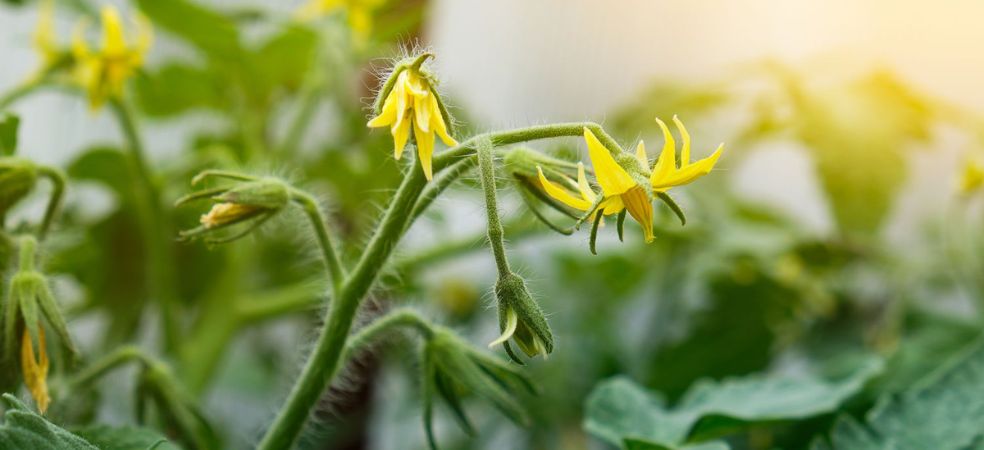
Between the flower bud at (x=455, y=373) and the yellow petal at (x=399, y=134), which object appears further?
the flower bud at (x=455, y=373)

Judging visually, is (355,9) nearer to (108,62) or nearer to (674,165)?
(108,62)

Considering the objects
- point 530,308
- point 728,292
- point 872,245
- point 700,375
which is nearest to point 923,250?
point 872,245

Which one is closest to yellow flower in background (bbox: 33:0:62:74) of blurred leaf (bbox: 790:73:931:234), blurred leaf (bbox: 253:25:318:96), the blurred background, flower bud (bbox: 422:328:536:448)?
the blurred background

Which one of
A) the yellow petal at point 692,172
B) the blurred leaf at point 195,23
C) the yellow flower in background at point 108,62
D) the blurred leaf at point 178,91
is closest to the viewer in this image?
the yellow petal at point 692,172

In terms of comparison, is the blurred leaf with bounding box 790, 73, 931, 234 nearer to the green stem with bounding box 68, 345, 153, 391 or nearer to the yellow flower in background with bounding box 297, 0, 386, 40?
the yellow flower in background with bounding box 297, 0, 386, 40

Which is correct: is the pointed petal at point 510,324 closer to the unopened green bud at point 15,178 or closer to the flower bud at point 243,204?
the flower bud at point 243,204

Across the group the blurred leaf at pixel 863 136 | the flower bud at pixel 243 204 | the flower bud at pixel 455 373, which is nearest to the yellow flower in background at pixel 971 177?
the blurred leaf at pixel 863 136
